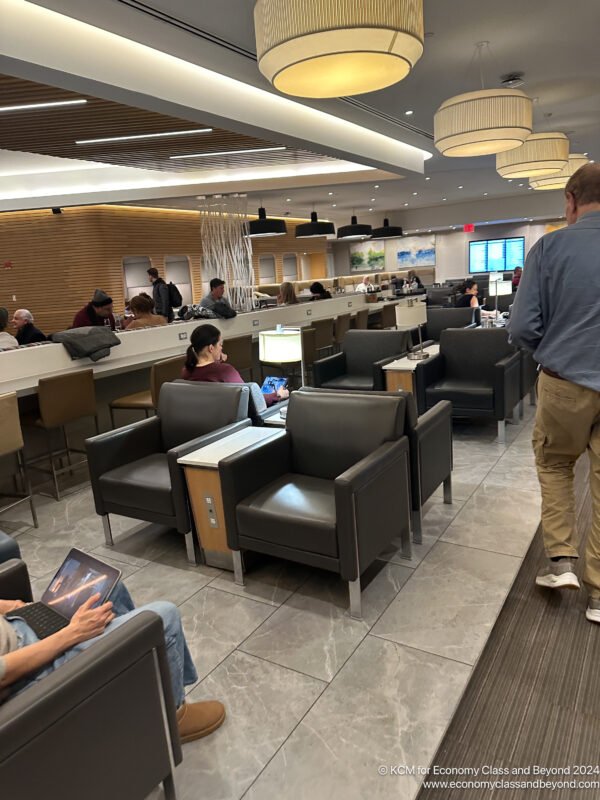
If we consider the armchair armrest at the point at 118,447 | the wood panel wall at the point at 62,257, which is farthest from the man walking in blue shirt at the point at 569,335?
the wood panel wall at the point at 62,257

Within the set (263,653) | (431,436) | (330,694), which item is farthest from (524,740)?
(431,436)

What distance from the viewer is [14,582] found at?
6.63 ft

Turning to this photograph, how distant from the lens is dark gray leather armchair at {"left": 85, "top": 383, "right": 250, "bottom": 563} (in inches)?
127

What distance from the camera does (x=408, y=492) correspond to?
3.10 m

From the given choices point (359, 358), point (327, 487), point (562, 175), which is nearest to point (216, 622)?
point (327, 487)

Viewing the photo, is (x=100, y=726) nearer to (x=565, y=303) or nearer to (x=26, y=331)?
(x=565, y=303)

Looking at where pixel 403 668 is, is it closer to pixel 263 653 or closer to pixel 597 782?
pixel 263 653

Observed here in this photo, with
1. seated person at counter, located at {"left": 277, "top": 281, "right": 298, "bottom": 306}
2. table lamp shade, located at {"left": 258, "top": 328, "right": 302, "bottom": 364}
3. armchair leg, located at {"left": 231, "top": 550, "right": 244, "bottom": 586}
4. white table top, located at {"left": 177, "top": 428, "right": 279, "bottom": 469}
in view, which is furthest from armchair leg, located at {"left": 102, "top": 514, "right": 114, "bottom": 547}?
seated person at counter, located at {"left": 277, "top": 281, "right": 298, "bottom": 306}

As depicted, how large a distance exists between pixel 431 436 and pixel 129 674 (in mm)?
2301

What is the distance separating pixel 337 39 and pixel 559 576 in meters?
2.57

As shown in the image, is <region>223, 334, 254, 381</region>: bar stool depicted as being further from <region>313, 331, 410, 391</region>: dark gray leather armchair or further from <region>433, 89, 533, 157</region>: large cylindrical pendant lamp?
<region>433, 89, 533, 157</region>: large cylindrical pendant lamp

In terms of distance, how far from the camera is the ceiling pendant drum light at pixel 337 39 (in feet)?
7.31

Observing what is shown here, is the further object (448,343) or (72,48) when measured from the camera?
(448,343)

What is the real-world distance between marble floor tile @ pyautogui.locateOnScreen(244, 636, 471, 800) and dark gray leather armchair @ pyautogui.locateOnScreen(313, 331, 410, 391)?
3710mm
